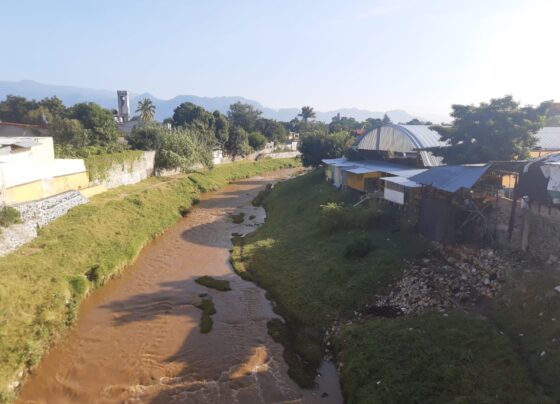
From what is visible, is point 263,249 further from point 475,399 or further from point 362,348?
point 475,399

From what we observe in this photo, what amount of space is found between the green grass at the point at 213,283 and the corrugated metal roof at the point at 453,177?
36.3 feet

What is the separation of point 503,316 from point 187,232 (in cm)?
2233

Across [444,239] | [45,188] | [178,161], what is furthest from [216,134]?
[444,239]

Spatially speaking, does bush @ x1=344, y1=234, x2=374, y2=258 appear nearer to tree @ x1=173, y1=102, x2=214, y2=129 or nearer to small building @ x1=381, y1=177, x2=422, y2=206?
small building @ x1=381, y1=177, x2=422, y2=206

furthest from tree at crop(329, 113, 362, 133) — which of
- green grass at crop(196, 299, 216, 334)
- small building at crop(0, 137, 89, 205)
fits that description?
green grass at crop(196, 299, 216, 334)

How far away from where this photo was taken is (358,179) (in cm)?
2852

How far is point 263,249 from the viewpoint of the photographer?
24.4m

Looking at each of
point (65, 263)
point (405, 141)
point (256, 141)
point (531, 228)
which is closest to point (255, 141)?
point (256, 141)

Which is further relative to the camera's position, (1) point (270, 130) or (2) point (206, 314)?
(1) point (270, 130)

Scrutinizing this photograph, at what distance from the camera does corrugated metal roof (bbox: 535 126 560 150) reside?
28469 millimetres

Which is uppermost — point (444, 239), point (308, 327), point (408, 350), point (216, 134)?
point (216, 134)

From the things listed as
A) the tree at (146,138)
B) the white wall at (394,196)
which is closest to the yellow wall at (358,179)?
the white wall at (394,196)

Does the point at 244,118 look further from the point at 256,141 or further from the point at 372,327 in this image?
the point at 372,327

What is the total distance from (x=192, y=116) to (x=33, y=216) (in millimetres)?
47069
